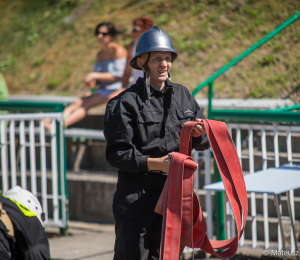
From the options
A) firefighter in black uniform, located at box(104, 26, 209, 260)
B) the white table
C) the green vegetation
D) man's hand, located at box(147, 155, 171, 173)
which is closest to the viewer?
man's hand, located at box(147, 155, 171, 173)

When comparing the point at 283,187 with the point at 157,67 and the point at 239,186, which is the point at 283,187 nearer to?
the point at 239,186

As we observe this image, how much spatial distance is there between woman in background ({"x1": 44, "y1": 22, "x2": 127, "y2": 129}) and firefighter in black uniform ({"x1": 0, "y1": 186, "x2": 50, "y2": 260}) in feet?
12.9

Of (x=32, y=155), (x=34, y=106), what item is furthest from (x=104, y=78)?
(x=32, y=155)

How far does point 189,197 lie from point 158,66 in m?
0.82

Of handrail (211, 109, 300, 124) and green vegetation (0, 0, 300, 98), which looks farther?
green vegetation (0, 0, 300, 98)

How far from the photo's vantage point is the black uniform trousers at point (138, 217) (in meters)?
2.51

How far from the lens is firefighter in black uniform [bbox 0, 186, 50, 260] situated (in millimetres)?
2250

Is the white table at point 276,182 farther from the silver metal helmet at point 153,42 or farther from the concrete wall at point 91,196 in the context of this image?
the concrete wall at point 91,196

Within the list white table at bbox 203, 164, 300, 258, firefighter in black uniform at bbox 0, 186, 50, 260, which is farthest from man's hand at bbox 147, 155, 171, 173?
white table at bbox 203, 164, 300, 258

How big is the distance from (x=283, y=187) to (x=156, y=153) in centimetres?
107

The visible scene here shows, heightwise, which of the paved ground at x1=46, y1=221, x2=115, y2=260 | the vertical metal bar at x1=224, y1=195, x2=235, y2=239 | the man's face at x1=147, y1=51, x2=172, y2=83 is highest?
the man's face at x1=147, y1=51, x2=172, y2=83

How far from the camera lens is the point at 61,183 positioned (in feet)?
16.4

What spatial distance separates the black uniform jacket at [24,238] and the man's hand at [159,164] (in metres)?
0.75

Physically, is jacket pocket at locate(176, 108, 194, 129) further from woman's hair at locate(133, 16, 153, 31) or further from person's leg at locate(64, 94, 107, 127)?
person's leg at locate(64, 94, 107, 127)
